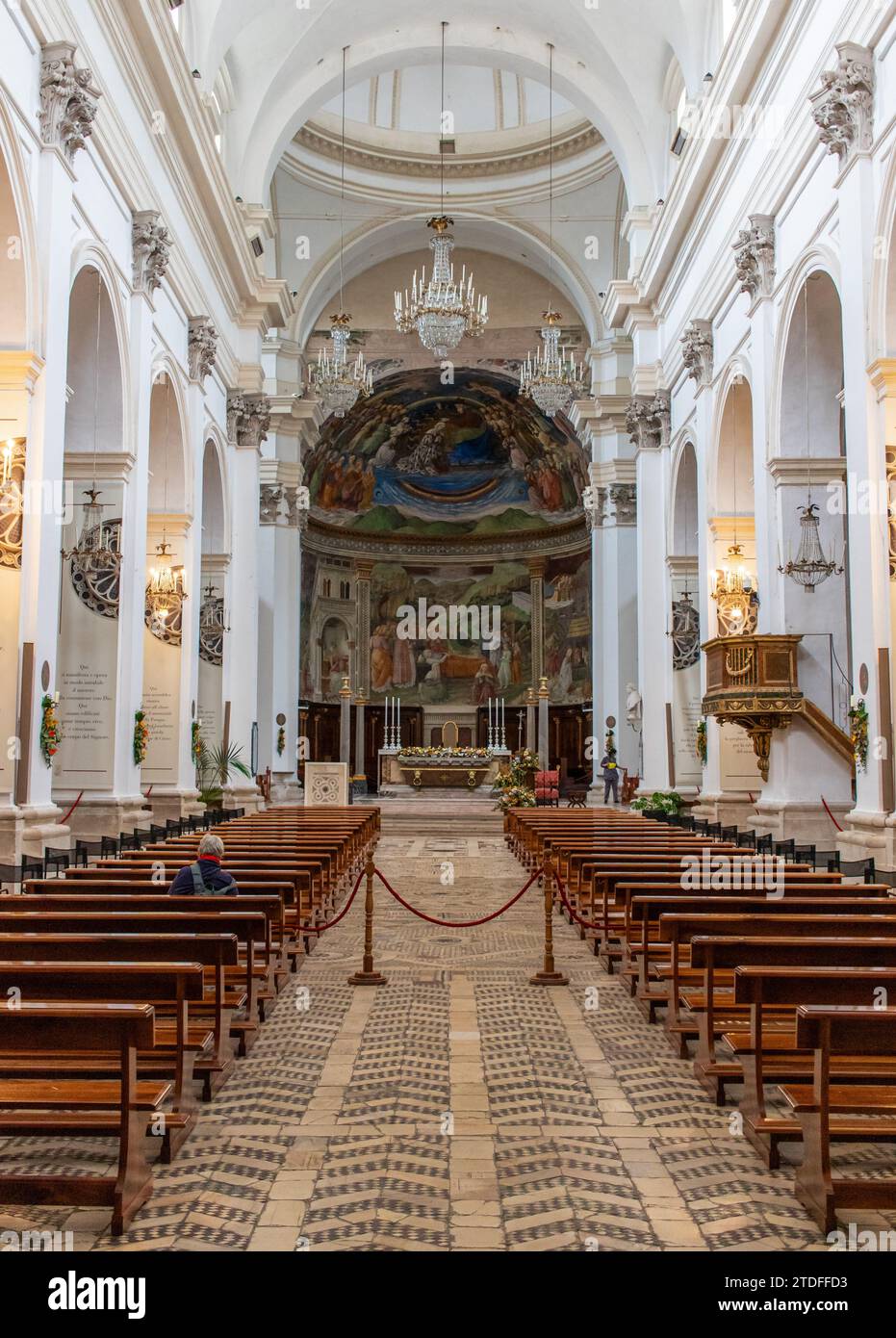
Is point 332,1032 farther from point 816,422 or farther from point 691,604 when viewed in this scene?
point 691,604

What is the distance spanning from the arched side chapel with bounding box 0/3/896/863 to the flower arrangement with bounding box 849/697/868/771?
10 cm

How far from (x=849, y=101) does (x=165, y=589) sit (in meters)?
11.6

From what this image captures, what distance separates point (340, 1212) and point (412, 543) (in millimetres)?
36064

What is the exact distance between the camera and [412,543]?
129ft

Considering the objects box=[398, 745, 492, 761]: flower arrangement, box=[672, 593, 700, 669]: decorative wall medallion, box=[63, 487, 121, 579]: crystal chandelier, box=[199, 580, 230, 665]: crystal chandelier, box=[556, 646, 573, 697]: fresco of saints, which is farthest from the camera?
box=[556, 646, 573, 697]: fresco of saints

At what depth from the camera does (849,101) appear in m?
11.1

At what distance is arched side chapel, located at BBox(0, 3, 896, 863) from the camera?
11.1 meters

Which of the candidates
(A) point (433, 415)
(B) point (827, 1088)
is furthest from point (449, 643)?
(B) point (827, 1088)

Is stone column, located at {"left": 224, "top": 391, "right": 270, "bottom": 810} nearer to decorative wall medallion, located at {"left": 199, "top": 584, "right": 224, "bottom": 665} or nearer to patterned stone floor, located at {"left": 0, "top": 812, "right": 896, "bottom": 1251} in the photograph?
decorative wall medallion, located at {"left": 199, "top": 584, "right": 224, "bottom": 665}

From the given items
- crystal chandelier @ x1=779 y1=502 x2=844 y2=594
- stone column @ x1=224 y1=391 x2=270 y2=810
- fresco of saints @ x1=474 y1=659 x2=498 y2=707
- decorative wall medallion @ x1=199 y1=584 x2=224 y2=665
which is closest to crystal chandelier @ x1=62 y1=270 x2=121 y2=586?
decorative wall medallion @ x1=199 y1=584 x2=224 y2=665

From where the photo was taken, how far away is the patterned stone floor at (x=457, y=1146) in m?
3.64

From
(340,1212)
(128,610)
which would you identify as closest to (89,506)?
(128,610)

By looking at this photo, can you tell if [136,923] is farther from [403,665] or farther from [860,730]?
[403,665]

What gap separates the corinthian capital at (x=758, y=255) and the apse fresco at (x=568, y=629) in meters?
20.8
